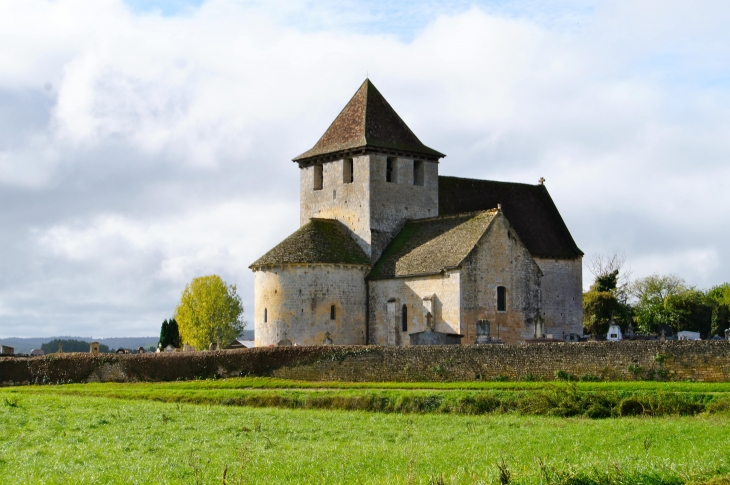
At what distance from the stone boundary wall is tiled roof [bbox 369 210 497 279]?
375 inches

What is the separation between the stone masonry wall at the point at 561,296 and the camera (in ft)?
193

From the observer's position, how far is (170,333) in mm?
84000

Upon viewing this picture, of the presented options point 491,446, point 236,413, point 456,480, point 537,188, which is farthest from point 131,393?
point 537,188

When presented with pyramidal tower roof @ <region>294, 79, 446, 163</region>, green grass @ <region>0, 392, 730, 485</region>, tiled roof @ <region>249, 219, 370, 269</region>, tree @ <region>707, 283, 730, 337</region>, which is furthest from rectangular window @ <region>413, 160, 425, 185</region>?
tree @ <region>707, 283, 730, 337</region>

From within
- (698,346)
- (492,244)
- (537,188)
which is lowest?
(698,346)

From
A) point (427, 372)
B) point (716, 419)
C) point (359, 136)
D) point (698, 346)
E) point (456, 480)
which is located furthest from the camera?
point (359, 136)

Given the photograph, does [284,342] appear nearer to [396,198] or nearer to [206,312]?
[396,198]

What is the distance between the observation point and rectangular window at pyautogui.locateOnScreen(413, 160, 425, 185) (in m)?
58.6

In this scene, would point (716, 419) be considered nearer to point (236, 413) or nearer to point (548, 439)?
point (548, 439)

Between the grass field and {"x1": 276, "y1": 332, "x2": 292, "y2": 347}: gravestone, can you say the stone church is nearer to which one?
{"x1": 276, "y1": 332, "x2": 292, "y2": 347}: gravestone

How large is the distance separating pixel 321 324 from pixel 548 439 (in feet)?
97.0

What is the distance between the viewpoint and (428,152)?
5834cm

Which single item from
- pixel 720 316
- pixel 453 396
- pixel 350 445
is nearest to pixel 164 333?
pixel 720 316

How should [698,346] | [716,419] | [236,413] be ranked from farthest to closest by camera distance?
1. [698,346]
2. [236,413]
3. [716,419]
